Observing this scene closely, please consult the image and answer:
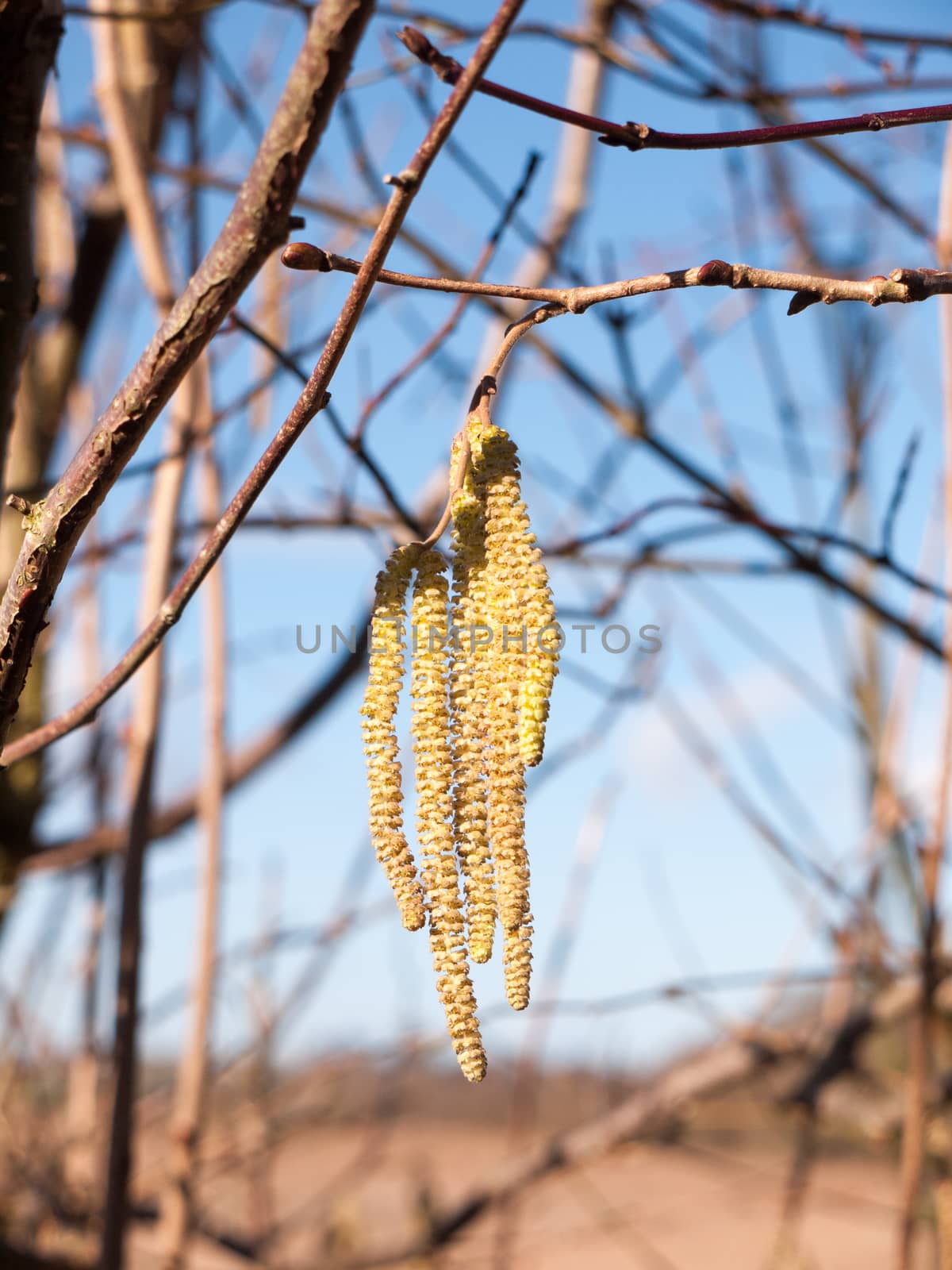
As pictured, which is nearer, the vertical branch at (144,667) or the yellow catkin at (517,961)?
the yellow catkin at (517,961)

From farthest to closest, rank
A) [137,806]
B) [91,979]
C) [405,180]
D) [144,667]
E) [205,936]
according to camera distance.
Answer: [91,979] → [205,936] → [144,667] → [137,806] → [405,180]

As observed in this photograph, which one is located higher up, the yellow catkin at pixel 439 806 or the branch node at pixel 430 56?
the branch node at pixel 430 56

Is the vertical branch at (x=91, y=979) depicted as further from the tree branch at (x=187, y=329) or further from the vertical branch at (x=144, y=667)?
the tree branch at (x=187, y=329)

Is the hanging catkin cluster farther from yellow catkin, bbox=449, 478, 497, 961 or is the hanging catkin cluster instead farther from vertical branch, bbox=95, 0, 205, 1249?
vertical branch, bbox=95, 0, 205, 1249

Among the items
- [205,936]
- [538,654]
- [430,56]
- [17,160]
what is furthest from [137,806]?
[430,56]

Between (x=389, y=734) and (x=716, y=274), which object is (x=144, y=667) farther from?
(x=716, y=274)

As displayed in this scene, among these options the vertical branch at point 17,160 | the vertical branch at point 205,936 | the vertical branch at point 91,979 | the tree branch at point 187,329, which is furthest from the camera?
the vertical branch at point 91,979

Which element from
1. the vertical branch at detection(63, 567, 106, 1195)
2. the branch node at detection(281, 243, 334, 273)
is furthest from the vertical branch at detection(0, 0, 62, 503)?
the vertical branch at detection(63, 567, 106, 1195)

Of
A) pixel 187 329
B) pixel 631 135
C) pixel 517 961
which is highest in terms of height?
pixel 631 135

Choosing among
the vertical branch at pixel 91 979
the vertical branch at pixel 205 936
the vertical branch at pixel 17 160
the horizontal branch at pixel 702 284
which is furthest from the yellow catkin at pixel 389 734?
the vertical branch at pixel 91 979
